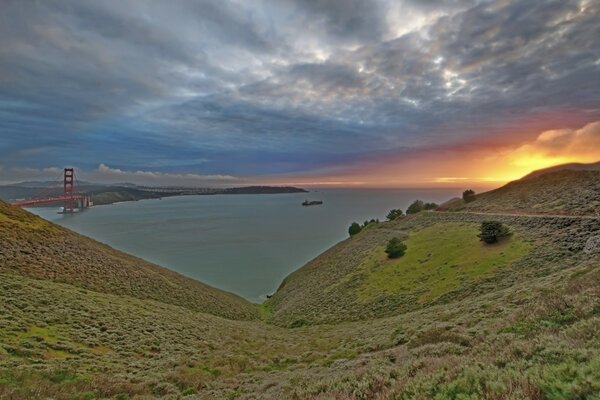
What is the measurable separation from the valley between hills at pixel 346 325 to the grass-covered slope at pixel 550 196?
281 millimetres

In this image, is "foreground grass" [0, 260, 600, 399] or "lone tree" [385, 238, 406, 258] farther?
"lone tree" [385, 238, 406, 258]

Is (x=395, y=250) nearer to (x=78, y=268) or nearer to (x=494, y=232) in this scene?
(x=494, y=232)

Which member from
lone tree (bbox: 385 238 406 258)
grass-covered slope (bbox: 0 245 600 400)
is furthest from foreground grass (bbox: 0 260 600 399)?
lone tree (bbox: 385 238 406 258)

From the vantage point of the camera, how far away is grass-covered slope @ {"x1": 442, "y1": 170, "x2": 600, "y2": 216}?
972 inches

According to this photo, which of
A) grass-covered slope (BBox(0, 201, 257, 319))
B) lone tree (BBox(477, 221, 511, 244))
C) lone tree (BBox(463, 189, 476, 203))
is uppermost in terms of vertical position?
lone tree (BBox(463, 189, 476, 203))

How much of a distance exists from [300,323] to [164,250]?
54.4m

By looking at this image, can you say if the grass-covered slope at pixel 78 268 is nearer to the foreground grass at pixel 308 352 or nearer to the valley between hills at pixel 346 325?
the valley between hills at pixel 346 325

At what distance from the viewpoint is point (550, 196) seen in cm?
3014

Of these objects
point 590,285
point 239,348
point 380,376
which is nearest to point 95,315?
point 239,348

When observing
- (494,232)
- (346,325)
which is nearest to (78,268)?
(346,325)

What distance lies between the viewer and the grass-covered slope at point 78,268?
19.6 meters

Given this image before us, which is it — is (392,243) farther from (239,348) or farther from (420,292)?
(239,348)

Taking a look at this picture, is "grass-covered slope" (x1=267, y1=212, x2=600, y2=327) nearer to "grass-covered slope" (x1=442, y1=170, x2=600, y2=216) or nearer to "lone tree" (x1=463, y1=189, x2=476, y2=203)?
"grass-covered slope" (x1=442, y1=170, x2=600, y2=216)

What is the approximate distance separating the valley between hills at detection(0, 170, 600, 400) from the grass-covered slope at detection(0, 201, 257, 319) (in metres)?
0.16
